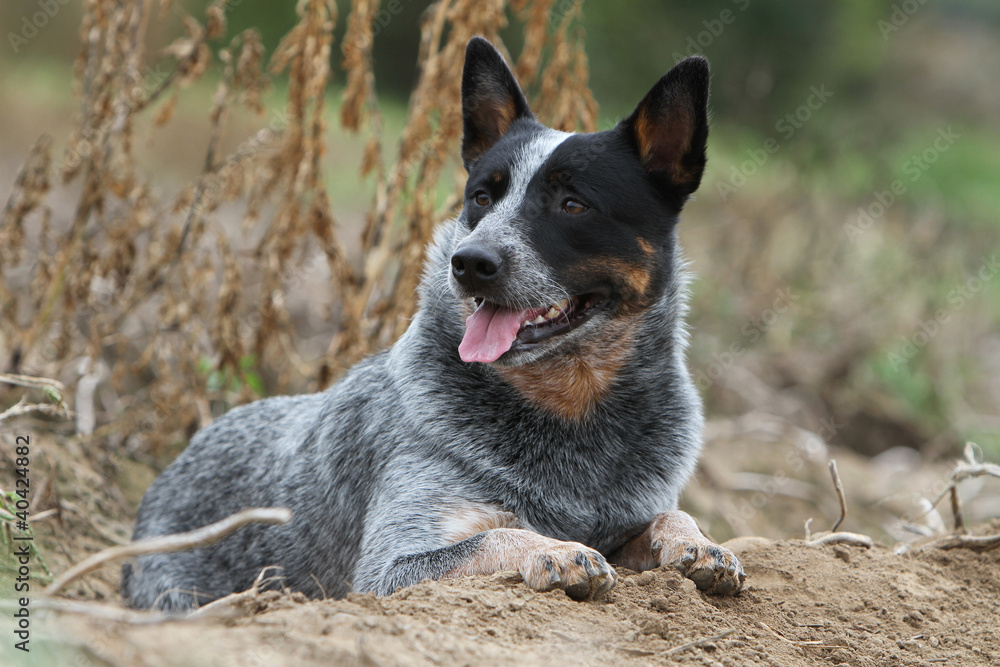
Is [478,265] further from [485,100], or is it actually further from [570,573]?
[570,573]

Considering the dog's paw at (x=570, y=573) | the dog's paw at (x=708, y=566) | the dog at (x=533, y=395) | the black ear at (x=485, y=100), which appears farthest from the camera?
the black ear at (x=485, y=100)

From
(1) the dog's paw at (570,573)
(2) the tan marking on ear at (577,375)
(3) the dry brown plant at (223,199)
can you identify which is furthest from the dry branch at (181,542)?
(3) the dry brown plant at (223,199)

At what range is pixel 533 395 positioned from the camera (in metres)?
3.64

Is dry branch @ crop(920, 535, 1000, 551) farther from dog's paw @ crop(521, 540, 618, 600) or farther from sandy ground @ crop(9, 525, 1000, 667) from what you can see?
dog's paw @ crop(521, 540, 618, 600)

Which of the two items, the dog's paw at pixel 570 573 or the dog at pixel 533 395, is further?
the dog at pixel 533 395

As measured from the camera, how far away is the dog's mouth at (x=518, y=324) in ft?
11.6

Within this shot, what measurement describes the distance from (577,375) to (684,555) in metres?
0.86

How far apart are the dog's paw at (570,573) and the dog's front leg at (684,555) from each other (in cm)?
37

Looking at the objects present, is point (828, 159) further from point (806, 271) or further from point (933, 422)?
point (933, 422)

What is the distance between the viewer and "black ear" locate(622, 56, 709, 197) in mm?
3604

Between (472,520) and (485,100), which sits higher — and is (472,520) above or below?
below

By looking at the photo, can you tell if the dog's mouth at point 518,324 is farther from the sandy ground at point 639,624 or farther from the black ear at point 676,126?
the sandy ground at point 639,624

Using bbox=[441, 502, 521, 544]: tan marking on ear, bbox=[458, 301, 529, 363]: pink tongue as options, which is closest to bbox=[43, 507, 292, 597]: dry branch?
bbox=[441, 502, 521, 544]: tan marking on ear

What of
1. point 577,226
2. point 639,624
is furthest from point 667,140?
point 639,624
